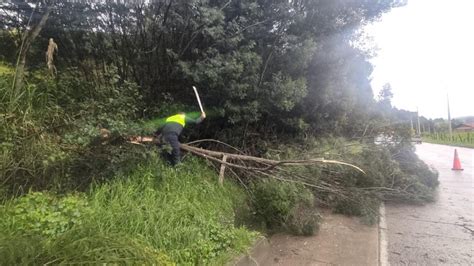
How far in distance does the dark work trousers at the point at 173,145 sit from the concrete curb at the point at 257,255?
77.5 inches

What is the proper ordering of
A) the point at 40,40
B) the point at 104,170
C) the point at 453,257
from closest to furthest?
the point at 104,170 < the point at 453,257 < the point at 40,40

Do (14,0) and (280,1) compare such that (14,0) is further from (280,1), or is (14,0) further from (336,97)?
(336,97)

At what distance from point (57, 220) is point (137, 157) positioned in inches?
74.2

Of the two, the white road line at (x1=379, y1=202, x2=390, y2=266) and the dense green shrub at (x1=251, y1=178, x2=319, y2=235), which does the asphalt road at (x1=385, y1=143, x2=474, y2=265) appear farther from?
the dense green shrub at (x1=251, y1=178, x2=319, y2=235)

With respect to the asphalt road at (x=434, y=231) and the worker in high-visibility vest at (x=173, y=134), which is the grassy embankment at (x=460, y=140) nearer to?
the asphalt road at (x=434, y=231)

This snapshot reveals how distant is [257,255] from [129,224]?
1747 millimetres

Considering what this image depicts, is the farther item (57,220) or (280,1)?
(280,1)

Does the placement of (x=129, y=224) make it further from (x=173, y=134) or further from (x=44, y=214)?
(x=173, y=134)

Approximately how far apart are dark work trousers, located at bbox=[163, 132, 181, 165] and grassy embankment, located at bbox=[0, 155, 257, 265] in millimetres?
281

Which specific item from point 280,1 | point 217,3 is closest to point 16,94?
point 217,3

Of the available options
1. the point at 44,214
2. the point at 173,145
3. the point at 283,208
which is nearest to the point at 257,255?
the point at 283,208

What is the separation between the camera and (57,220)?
375 centimetres

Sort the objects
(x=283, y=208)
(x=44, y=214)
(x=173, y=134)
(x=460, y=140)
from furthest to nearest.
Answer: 1. (x=460, y=140)
2. (x=173, y=134)
3. (x=283, y=208)
4. (x=44, y=214)

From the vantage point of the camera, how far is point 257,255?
16.8ft
